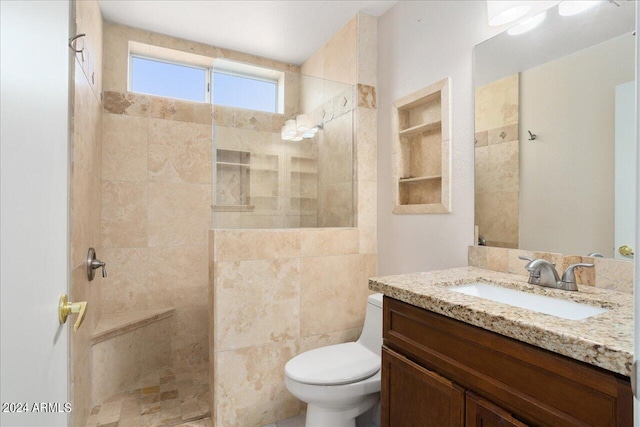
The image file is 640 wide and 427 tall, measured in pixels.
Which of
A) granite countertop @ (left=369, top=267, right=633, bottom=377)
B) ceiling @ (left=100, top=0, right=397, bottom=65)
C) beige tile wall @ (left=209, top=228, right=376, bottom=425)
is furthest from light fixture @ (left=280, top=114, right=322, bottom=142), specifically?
granite countertop @ (left=369, top=267, right=633, bottom=377)

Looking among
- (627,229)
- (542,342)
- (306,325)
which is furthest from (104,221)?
(627,229)

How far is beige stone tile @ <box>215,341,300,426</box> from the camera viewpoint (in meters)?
1.86

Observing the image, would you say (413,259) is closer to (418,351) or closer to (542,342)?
(418,351)

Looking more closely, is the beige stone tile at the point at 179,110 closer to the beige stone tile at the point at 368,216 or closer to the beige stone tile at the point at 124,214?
the beige stone tile at the point at 124,214

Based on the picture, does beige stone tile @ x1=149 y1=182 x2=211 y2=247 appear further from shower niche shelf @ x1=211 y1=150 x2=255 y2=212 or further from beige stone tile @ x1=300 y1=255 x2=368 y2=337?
beige stone tile @ x1=300 y1=255 x2=368 y2=337

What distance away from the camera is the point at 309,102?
2.26 meters

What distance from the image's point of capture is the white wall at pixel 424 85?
169cm

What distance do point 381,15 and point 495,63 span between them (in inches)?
43.7

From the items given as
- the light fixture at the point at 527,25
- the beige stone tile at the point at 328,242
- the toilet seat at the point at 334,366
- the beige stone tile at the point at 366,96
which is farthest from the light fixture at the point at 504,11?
the toilet seat at the point at 334,366

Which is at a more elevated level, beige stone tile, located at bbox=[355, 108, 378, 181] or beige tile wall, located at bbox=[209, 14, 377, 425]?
beige stone tile, located at bbox=[355, 108, 378, 181]

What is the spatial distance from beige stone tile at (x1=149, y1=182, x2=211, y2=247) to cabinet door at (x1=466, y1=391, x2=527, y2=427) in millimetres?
2347

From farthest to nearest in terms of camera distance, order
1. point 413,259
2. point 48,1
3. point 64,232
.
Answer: point 413,259 → point 64,232 → point 48,1

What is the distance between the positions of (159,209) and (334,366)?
1883 mm

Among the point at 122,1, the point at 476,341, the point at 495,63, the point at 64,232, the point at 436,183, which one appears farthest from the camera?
the point at 122,1
